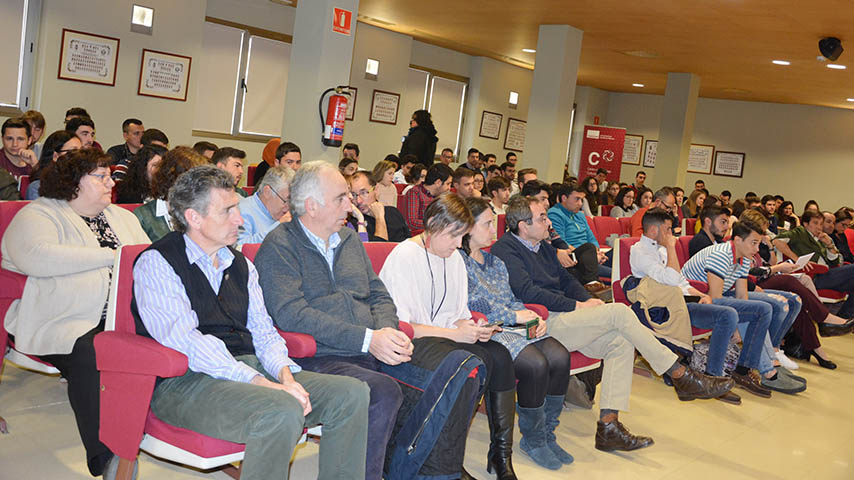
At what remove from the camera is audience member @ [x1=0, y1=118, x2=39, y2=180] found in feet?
17.7

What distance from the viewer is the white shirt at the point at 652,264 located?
15.9 feet

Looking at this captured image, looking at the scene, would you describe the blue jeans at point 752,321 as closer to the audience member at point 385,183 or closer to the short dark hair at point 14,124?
the audience member at point 385,183

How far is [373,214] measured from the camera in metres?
5.46

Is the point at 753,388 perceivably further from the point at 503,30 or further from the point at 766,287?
the point at 503,30

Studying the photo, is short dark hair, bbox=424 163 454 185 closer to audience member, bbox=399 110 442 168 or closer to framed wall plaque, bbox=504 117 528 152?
audience member, bbox=399 110 442 168

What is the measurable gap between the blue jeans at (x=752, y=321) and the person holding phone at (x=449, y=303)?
261 centimetres

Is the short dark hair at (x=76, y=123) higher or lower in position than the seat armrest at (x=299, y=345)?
higher

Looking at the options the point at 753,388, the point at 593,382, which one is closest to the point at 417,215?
the point at 593,382

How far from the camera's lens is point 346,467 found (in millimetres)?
2545

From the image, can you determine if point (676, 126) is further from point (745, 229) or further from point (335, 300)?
point (335, 300)

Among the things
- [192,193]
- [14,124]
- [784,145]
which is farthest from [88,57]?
[784,145]

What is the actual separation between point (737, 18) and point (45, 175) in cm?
811

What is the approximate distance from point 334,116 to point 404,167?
288 centimetres

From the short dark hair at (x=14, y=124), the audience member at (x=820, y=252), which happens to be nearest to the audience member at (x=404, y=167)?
the audience member at (x=820, y=252)
